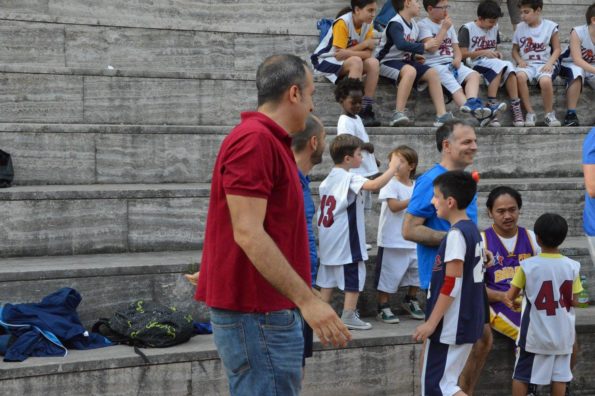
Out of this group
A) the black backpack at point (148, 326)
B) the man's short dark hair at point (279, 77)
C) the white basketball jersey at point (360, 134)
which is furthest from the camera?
the white basketball jersey at point (360, 134)

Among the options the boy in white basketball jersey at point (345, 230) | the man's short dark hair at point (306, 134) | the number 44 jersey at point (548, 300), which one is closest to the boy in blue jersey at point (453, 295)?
the number 44 jersey at point (548, 300)

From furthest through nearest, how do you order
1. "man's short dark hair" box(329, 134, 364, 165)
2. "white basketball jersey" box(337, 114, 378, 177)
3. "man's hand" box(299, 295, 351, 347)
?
"white basketball jersey" box(337, 114, 378, 177) < "man's short dark hair" box(329, 134, 364, 165) < "man's hand" box(299, 295, 351, 347)

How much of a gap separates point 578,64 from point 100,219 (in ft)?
18.5

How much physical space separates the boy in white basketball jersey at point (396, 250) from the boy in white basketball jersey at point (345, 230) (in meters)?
0.30

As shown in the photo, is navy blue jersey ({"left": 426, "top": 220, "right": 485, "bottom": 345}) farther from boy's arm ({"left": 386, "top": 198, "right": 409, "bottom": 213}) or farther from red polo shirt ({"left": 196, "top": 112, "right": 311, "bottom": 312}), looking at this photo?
red polo shirt ({"left": 196, "top": 112, "right": 311, "bottom": 312})

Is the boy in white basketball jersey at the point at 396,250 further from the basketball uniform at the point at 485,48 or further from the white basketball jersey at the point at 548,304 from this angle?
the basketball uniform at the point at 485,48

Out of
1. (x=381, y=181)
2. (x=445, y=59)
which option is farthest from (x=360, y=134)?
(x=445, y=59)

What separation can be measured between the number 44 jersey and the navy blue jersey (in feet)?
2.28

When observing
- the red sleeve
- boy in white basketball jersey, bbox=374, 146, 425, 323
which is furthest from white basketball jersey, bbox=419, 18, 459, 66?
the red sleeve

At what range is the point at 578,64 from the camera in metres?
9.95

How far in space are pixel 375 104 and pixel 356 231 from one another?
125 inches

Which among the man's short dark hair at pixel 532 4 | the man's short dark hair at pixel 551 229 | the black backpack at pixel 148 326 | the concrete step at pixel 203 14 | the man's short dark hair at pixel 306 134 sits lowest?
the black backpack at pixel 148 326

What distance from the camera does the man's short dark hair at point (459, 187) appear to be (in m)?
5.32

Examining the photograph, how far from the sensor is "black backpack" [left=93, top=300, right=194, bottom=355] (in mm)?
5668
